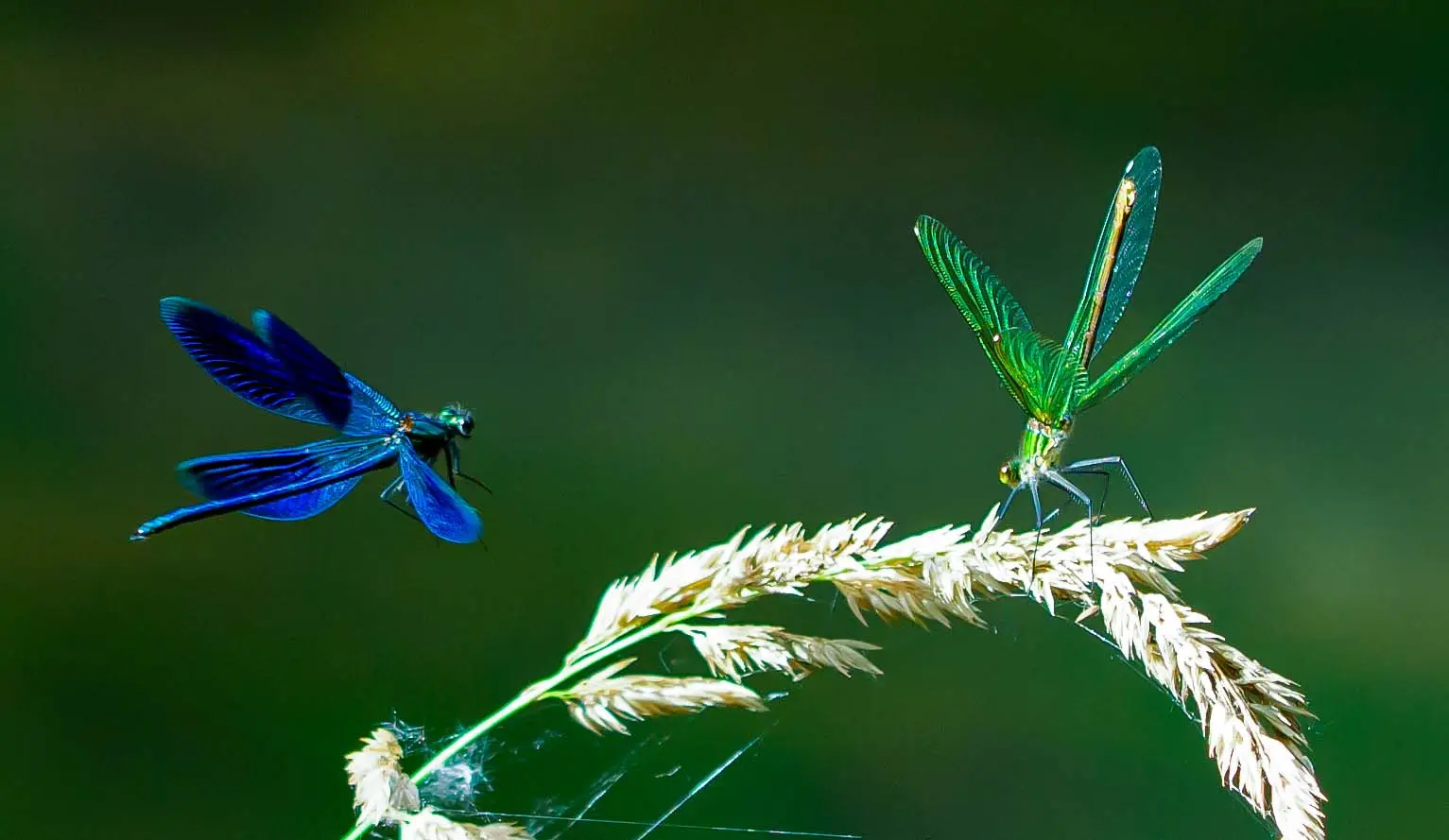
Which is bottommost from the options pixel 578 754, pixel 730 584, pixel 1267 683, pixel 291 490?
pixel 578 754

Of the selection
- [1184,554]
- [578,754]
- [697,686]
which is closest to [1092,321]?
[1184,554]

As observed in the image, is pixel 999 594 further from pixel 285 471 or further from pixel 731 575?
pixel 285 471

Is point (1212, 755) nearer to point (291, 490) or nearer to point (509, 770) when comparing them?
point (509, 770)

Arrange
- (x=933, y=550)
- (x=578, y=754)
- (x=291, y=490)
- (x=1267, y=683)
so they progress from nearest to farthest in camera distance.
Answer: (x=1267, y=683)
(x=933, y=550)
(x=291, y=490)
(x=578, y=754)

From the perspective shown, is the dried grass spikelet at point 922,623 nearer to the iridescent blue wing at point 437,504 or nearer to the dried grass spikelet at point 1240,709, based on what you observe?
the dried grass spikelet at point 1240,709

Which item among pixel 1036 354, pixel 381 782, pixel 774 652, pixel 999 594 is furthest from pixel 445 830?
pixel 1036 354

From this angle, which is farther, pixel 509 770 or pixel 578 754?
pixel 578 754

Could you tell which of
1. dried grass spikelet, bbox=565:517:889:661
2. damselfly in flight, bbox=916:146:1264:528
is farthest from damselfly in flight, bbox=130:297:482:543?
damselfly in flight, bbox=916:146:1264:528

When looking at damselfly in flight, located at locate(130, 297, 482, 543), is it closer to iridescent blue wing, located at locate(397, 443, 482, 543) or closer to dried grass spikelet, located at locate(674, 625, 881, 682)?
iridescent blue wing, located at locate(397, 443, 482, 543)
